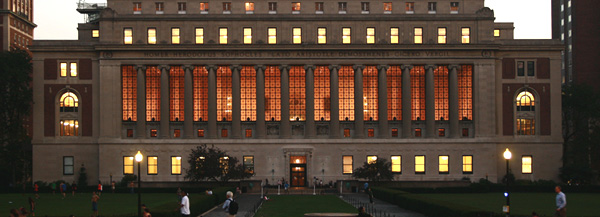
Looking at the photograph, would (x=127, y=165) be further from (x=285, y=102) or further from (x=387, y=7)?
(x=387, y=7)

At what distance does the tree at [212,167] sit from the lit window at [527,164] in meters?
36.9

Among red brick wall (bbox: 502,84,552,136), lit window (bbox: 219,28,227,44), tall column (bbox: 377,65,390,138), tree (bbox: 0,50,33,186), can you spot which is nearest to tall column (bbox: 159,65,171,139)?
lit window (bbox: 219,28,227,44)

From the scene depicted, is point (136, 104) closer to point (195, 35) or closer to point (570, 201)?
point (195, 35)

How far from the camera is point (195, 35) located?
4213 inches

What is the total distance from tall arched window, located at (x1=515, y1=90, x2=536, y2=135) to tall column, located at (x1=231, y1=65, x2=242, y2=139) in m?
36.0

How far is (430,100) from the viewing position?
106375 millimetres

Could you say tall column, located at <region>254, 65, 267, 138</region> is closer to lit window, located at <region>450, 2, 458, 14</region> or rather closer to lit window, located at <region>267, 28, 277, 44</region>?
lit window, located at <region>267, 28, 277, 44</region>

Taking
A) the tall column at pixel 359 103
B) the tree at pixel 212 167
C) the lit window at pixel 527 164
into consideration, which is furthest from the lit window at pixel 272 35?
the lit window at pixel 527 164

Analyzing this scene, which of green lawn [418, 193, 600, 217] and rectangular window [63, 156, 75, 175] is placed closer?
green lawn [418, 193, 600, 217]

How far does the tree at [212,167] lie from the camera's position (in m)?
94.3

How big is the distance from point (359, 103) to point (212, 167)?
22790 millimetres

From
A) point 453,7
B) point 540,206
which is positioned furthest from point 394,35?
point 540,206

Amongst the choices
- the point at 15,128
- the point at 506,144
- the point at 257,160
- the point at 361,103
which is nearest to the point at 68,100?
the point at 15,128

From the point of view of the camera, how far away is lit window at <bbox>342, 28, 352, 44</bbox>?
10725 cm
